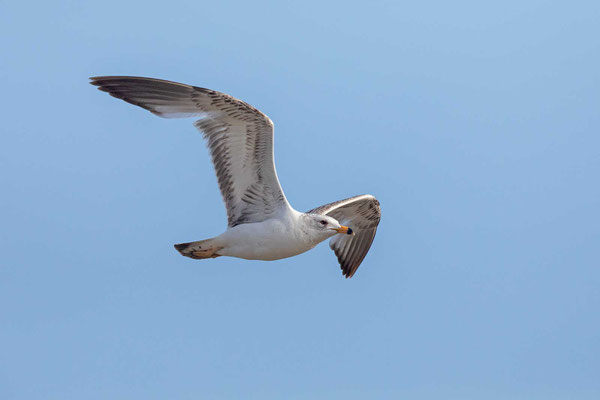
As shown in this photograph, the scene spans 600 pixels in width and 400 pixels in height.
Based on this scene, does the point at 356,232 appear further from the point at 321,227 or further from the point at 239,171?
the point at 239,171

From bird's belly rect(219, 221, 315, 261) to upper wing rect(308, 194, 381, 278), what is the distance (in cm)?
289

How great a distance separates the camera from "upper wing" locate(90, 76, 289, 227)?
32.5ft

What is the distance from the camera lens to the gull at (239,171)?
994cm

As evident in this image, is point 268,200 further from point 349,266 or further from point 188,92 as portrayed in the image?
point 349,266

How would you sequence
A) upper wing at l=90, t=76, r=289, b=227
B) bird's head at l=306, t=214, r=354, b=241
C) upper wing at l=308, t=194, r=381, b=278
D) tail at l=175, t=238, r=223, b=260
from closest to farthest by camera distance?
upper wing at l=90, t=76, r=289, b=227
tail at l=175, t=238, r=223, b=260
bird's head at l=306, t=214, r=354, b=241
upper wing at l=308, t=194, r=381, b=278

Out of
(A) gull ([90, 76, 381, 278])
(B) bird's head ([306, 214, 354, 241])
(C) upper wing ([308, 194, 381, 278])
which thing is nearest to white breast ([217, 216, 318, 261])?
(A) gull ([90, 76, 381, 278])

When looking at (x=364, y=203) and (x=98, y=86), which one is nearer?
(x=98, y=86)

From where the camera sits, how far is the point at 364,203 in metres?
13.2

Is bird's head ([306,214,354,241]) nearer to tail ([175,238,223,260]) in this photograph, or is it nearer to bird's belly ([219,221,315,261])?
bird's belly ([219,221,315,261])

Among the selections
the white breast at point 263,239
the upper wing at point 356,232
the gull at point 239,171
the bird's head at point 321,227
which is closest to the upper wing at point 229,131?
the gull at point 239,171

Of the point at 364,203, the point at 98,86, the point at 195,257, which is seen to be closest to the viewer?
the point at 98,86

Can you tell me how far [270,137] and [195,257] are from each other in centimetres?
183

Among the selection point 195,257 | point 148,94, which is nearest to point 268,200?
point 195,257

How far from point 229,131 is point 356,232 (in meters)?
4.11
